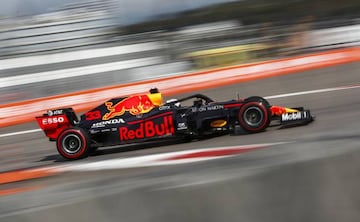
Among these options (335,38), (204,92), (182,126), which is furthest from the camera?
(335,38)

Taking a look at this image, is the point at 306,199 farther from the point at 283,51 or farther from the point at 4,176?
the point at 283,51

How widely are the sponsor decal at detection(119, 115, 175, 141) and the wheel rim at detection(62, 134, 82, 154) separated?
599mm

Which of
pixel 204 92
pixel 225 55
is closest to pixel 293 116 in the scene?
pixel 204 92

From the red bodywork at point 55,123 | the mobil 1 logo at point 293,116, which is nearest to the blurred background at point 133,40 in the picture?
the red bodywork at point 55,123

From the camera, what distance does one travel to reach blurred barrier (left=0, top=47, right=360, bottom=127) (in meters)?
13.5

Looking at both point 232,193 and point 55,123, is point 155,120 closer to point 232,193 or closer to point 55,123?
point 55,123

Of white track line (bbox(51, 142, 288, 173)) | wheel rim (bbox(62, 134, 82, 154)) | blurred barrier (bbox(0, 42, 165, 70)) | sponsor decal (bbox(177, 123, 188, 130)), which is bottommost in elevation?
white track line (bbox(51, 142, 288, 173))

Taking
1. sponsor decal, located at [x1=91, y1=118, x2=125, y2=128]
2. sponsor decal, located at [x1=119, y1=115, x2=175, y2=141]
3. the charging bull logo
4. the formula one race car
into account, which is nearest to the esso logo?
the formula one race car

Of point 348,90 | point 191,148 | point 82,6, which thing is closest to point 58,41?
point 82,6

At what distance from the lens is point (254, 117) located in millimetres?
7582

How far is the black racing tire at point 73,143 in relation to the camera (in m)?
8.03

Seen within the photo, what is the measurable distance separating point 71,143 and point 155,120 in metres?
1.23

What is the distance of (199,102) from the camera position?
26.0 feet

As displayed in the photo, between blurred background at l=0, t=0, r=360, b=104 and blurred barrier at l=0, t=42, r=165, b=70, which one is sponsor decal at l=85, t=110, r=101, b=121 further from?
blurred barrier at l=0, t=42, r=165, b=70
